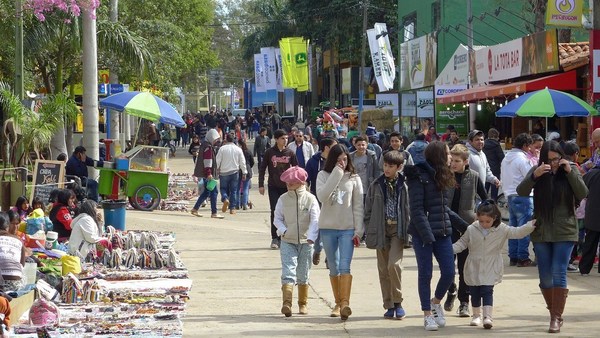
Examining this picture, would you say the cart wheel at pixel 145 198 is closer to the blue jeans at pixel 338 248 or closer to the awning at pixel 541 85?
the awning at pixel 541 85

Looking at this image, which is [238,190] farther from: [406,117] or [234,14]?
[234,14]

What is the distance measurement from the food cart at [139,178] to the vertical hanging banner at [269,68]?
1665 inches

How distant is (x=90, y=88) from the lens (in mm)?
22516

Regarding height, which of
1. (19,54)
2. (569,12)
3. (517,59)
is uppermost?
(569,12)

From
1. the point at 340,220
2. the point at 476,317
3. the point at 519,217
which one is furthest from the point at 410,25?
the point at 476,317

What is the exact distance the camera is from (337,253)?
10602 mm

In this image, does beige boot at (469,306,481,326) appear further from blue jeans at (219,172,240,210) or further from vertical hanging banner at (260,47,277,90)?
vertical hanging banner at (260,47,277,90)

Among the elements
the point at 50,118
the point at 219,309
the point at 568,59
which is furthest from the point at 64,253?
the point at 568,59

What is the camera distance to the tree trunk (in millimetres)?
22297

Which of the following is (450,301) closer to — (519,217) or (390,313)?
(390,313)

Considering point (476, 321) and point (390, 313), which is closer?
point (476, 321)

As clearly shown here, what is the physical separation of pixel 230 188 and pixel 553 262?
13.6m

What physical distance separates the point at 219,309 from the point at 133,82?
29.2 metres

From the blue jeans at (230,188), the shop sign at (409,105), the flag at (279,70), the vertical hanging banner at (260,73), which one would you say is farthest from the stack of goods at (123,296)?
the vertical hanging banner at (260,73)
